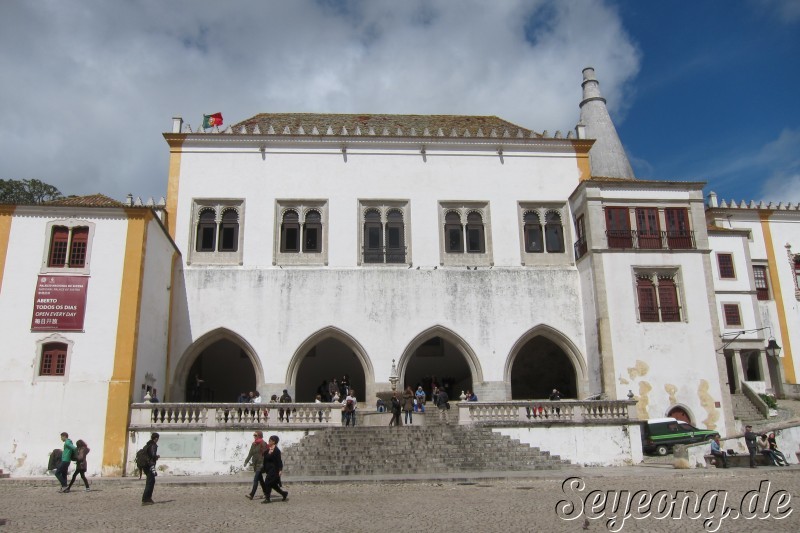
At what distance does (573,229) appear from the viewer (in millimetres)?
24641

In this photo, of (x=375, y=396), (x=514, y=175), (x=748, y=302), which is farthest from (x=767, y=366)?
(x=375, y=396)

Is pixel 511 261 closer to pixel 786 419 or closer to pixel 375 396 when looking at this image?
pixel 375 396

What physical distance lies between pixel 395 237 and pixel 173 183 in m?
8.48

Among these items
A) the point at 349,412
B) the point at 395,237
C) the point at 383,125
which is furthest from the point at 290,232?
the point at 349,412

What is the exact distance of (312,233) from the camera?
24.2 meters

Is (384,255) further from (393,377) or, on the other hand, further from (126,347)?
(126,347)

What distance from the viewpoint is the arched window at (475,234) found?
80.3 ft

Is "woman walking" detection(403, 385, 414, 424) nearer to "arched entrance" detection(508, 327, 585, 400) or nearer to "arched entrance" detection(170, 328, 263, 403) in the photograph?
"arched entrance" detection(508, 327, 585, 400)

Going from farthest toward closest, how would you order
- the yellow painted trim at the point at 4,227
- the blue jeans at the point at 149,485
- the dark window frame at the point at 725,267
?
the dark window frame at the point at 725,267, the yellow painted trim at the point at 4,227, the blue jeans at the point at 149,485

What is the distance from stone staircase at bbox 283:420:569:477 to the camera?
16812 millimetres

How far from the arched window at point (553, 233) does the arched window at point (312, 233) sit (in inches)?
336

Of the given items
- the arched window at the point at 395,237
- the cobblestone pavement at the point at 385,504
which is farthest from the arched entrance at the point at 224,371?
the cobblestone pavement at the point at 385,504

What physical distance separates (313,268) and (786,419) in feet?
61.1

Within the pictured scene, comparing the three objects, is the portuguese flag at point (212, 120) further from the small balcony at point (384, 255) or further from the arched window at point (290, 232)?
the small balcony at point (384, 255)
